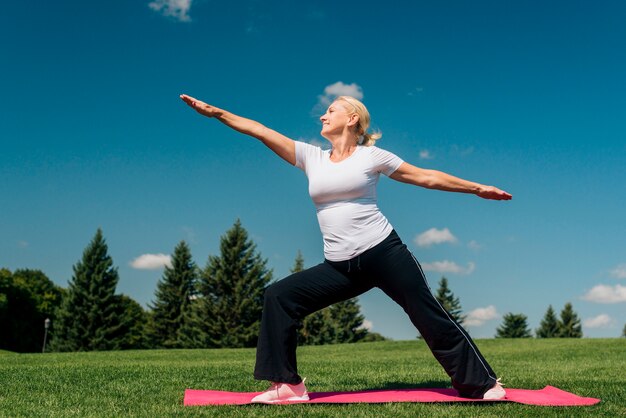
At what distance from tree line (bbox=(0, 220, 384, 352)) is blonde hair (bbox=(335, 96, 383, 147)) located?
38663mm

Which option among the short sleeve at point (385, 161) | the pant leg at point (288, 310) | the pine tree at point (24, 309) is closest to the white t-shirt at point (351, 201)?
the short sleeve at point (385, 161)

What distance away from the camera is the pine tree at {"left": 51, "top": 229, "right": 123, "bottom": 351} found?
46.2 m

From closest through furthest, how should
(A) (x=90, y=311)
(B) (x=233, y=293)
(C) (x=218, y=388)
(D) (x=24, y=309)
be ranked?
(C) (x=218, y=388) → (B) (x=233, y=293) → (A) (x=90, y=311) → (D) (x=24, y=309)

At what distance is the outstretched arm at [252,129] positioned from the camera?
5180 millimetres

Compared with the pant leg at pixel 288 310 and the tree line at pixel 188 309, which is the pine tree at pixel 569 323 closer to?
the tree line at pixel 188 309

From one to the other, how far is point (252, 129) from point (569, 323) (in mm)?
63650

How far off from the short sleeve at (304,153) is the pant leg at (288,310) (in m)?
0.90

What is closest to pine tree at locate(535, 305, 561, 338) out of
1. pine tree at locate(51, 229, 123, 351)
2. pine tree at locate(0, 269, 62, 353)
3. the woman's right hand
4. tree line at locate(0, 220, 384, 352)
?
tree line at locate(0, 220, 384, 352)

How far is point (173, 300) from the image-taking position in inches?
1923

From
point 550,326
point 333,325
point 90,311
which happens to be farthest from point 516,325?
point 90,311

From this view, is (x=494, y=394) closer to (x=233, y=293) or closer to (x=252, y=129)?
(x=252, y=129)

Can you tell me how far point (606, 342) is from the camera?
65.0 ft

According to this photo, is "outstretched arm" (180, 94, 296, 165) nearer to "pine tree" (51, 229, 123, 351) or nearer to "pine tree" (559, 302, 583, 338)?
"pine tree" (51, 229, 123, 351)

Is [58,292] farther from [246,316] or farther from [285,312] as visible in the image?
[285,312]
